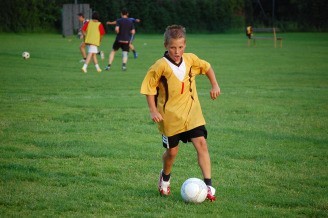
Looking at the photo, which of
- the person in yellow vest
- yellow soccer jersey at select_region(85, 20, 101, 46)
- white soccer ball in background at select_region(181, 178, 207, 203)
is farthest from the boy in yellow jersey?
A: yellow soccer jersey at select_region(85, 20, 101, 46)

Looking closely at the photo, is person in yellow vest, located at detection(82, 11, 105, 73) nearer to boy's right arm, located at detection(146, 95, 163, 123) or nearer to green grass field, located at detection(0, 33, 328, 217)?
green grass field, located at detection(0, 33, 328, 217)

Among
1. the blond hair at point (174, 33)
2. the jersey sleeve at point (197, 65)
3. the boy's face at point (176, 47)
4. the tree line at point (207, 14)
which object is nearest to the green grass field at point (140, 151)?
the jersey sleeve at point (197, 65)

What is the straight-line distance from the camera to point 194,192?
6.03 meters

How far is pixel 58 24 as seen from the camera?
57812 mm

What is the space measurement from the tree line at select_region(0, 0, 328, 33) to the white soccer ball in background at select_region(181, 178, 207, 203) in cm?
4969

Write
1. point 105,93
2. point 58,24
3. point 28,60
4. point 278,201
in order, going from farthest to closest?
point 58,24
point 28,60
point 105,93
point 278,201

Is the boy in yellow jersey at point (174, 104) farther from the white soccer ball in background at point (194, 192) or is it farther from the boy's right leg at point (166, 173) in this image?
the white soccer ball in background at point (194, 192)

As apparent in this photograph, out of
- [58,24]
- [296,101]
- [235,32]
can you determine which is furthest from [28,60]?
[235,32]

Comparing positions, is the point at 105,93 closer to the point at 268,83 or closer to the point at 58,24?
the point at 268,83

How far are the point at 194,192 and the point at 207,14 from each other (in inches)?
2235

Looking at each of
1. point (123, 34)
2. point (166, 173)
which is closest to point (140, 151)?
point (166, 173)

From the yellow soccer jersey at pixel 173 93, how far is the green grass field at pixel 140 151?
760mm

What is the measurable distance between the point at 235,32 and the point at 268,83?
1768 inches

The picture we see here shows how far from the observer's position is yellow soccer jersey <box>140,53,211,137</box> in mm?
6363
